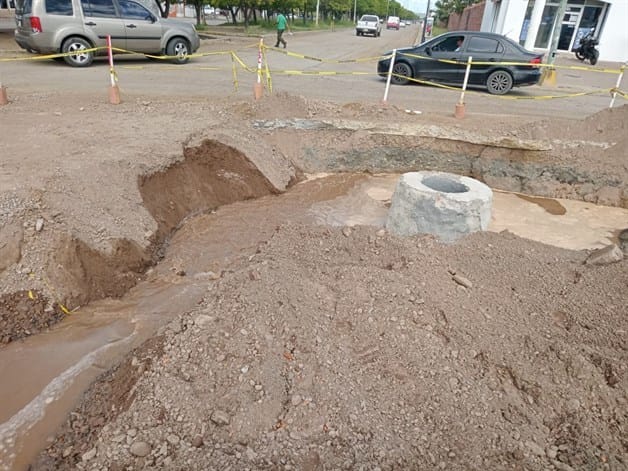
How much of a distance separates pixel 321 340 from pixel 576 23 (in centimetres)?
2656

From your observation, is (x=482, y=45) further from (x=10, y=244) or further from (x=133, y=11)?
(x=10, y=244)

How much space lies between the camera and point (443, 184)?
272 inches

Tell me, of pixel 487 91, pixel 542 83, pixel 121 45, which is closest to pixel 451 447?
pixel 487 91

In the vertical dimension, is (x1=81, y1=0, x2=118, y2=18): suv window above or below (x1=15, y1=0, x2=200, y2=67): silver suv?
above

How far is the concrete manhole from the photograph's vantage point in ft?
20.0

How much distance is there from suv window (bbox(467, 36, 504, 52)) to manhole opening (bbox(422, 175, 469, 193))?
24.8 ft

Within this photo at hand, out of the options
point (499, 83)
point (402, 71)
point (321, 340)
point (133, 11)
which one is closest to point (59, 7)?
point (133, 11)

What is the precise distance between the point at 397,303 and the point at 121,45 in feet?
41.3

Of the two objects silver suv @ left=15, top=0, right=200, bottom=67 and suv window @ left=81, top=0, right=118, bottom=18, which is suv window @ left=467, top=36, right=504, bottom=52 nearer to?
silver suv @ left=15, top=0, right=200, bottom=67

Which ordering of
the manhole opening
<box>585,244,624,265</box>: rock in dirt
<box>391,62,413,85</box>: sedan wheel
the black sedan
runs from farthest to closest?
1. <box>391,62,413,85</box>: sedan wheel
2. the black sedan
3. the manhole opening
4. <box>585,244,624,265</box>: rock in dirt

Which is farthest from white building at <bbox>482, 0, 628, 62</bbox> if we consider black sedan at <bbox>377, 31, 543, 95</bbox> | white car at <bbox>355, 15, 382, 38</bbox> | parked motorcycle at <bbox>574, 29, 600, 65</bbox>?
white car at <bbox>355, 15, 382, 38</bbox>

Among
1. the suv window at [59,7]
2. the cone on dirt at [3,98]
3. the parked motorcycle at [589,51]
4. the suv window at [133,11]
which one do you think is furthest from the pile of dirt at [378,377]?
the parked motorcycle at [589,51]

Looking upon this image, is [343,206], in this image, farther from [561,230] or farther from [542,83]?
[542,83]

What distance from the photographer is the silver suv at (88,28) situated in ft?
39.4
